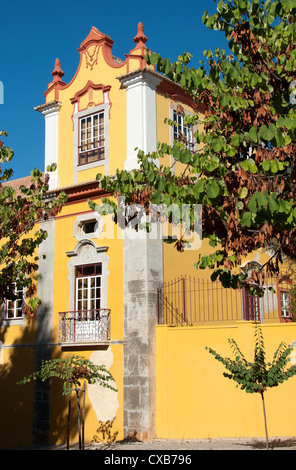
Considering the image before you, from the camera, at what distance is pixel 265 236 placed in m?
8.35

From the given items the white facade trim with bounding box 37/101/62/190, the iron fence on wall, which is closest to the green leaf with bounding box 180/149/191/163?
the iron fence on wall

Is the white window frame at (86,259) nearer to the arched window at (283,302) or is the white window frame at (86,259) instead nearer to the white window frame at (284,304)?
the arched window at (283,302)

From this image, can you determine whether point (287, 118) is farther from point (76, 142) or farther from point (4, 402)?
point (4, 402)

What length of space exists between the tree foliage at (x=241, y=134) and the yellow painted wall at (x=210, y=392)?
5971 mm

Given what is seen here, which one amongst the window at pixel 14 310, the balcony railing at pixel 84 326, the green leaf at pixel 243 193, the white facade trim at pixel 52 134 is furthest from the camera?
the window at pixel 14 310

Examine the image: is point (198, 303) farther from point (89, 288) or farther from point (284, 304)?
point (284, 304)

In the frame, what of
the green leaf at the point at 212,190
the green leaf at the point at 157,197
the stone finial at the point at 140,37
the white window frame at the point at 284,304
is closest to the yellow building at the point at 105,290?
the stone finial at the point at 140,37

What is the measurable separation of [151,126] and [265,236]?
9.26m

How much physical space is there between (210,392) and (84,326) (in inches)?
167

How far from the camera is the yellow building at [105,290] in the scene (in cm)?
1571

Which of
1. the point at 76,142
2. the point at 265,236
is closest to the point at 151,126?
the point at 76,142

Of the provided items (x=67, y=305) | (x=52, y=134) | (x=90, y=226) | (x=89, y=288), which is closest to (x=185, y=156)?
(x=89, y=288)

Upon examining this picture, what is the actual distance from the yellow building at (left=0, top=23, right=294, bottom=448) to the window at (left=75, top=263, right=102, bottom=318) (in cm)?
4

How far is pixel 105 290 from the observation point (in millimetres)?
16797
